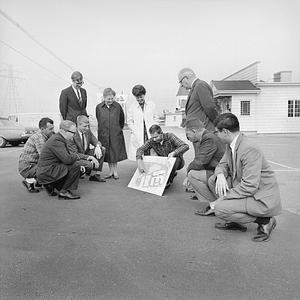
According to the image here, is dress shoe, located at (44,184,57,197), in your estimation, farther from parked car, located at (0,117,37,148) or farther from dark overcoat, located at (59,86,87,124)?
parked car, located at (0,117,37,148)

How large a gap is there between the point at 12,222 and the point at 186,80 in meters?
3.02

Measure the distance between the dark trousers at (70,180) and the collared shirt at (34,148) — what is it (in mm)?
730

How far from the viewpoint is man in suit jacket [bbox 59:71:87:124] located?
708 cm

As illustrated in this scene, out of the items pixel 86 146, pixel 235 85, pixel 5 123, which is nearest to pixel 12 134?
pixel 5 123

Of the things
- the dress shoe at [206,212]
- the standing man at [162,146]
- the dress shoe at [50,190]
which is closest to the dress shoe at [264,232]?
the dress shoe at [206,212]

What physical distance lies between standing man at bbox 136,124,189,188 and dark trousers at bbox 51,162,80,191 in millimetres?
1021

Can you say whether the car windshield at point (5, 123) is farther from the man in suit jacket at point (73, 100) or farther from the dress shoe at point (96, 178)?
the dress shoe at point (96, 178)

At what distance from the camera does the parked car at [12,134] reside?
57.4 ft

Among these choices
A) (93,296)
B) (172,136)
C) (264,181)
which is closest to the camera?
(93,296)

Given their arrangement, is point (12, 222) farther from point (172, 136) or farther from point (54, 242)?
point (172, 136)

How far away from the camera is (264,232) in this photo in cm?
384

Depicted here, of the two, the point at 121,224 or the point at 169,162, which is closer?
the point at 121,224

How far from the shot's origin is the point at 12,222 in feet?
14.7

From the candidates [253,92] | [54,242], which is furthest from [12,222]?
[253,92]
